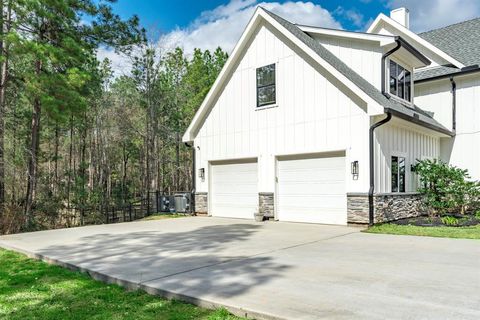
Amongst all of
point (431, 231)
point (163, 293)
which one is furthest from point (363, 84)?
point (163, 293)

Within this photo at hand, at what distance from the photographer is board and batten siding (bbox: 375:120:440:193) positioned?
33.1 ft

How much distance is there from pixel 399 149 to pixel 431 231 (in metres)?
3.09

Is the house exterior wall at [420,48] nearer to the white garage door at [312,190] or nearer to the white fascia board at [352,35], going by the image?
the white fascia board at [352,35]

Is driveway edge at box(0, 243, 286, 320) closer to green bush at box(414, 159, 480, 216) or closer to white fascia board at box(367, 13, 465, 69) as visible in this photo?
green bush at box(414, 159, 480, 216)

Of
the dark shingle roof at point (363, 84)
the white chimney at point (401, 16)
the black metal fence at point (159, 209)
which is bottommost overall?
the black metal fence at point (159, 209)

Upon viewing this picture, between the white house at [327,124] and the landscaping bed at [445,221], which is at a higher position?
the white house at [327,124]

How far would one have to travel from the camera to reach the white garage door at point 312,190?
34.4 ft

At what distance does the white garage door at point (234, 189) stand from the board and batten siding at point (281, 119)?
36 centimetres

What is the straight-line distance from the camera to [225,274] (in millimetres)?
4910

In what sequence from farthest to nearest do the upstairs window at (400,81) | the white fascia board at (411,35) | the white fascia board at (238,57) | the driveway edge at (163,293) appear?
the white fascia board at (411,35) < the upstairs window at (400,81) < the white fascia board at (238,57) < the driveway edge at (163,293)

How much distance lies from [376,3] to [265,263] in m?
16.4

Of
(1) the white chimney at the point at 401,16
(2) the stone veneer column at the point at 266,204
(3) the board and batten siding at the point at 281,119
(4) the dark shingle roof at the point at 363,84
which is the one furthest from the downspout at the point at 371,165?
(1) the white chimney at the point at 401,16

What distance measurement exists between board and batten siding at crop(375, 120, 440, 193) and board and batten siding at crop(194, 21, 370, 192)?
51 centimetres

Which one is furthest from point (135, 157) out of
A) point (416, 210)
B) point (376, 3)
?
point (416, 210)
